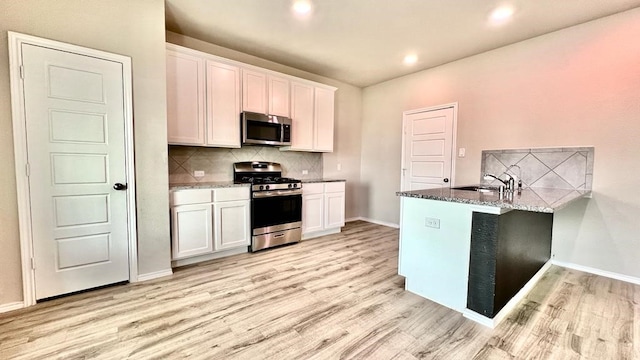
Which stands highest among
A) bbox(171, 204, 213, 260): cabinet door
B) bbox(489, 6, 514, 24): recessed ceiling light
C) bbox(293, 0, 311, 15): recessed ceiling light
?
bbox(293, 0, 311, 15): recessed ceiling light

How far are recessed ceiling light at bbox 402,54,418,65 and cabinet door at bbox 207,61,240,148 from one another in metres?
2.39

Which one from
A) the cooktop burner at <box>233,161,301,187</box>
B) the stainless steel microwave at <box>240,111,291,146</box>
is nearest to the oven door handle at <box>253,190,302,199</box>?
the cooktop burner at <box>233,161,301,187</box>

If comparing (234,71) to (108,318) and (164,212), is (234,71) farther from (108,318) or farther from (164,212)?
(108,318)

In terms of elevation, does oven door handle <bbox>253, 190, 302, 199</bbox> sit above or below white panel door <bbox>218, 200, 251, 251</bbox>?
above

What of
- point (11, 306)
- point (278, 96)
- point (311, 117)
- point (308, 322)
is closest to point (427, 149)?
point (311, 117)

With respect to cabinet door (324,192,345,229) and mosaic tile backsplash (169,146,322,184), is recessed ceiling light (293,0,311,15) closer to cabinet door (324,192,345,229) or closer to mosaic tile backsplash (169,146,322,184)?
mosaic tile backsplash (169,146,322,184)

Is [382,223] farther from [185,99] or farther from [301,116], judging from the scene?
[185,99]

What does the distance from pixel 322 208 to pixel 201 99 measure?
7.40 feet

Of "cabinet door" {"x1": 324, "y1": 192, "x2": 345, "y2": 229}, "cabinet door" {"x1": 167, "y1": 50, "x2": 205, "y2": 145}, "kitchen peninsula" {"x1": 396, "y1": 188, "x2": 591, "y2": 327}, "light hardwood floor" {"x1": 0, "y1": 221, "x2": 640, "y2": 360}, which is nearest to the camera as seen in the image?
"light hardwood floor" {"x1": 0, "y1": 221, "x2": 640, "y2": 360}

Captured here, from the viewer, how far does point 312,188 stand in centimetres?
402

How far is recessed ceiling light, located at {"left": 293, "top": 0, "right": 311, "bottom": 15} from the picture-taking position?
99.3 inches

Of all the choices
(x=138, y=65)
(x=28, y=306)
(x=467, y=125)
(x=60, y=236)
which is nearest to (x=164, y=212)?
(x=60, y=236)

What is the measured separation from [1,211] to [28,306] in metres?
0.78

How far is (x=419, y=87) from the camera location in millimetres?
4371
